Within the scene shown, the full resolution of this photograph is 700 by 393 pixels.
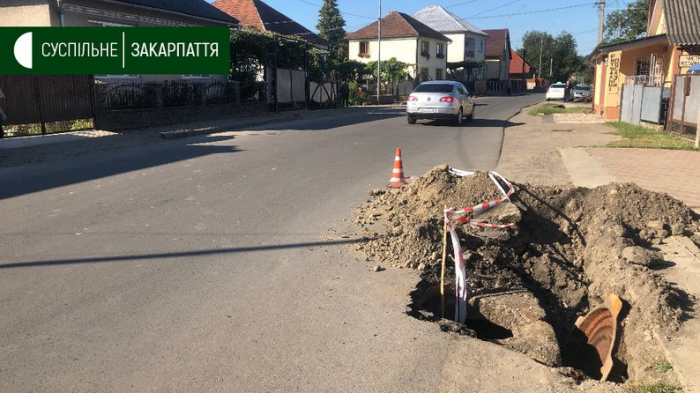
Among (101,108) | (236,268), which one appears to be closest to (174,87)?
(101,108)

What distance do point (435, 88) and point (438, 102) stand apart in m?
0.62

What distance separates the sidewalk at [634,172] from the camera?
3.86 m

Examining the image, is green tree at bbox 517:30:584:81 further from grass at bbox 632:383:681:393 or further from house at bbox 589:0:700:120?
grass at bbox 632:383:681:393

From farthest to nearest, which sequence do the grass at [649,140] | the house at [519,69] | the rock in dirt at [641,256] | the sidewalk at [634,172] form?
the house at [519,69] → the grass at [649,140] → the rock in dirt at [641,256] → the sidewalk at [634,172]

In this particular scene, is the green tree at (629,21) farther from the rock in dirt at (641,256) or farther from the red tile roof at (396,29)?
the rock in dirt at (641,256)

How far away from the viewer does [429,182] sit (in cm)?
718

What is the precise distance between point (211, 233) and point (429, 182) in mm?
2751

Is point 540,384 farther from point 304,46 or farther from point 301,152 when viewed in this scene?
point 304,46

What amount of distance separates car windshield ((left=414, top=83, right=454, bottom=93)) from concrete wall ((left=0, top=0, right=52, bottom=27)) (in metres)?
12.5

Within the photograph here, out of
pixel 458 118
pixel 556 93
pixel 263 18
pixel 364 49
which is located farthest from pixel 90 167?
pixel 364 49

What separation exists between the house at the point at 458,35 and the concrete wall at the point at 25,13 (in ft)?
181

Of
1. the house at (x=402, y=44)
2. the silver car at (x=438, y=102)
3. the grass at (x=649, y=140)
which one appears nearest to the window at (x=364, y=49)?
the house at (x=402, y=44)

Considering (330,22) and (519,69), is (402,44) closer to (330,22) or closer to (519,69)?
(330,22)

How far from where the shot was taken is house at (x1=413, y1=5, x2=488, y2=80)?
71.6 m
